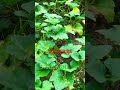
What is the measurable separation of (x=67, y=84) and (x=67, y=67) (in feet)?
0.23

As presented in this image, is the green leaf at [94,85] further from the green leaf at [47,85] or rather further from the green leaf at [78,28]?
the green leaf at [78,28]

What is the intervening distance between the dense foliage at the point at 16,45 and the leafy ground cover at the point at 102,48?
0.72 feet

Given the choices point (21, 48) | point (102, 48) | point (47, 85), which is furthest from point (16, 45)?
point (102, 48)

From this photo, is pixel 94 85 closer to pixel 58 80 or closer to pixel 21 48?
pixel 58 80

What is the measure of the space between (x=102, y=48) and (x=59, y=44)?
0.21 metres

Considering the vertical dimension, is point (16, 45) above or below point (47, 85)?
above

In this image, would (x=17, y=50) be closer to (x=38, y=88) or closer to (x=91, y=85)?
(x=38, y=88)

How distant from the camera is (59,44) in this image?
4.66 ft

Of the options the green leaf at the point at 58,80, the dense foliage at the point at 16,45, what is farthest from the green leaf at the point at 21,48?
the green leaf at the point at 58,80

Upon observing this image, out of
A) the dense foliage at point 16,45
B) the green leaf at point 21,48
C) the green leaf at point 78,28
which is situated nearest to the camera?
the dense foliage at point 16,45

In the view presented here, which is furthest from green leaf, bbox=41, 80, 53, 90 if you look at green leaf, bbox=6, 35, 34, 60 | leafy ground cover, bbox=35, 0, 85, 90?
green leaf, bbox=6, 35, 34, 60

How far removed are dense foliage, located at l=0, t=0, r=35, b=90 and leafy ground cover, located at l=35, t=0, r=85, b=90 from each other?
43mm

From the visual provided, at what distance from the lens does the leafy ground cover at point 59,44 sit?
51.1 inches

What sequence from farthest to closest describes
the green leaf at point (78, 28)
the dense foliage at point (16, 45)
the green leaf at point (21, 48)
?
the green leaf at point (78, 28)
the green leaf at point (21, 48)
the dense foliage at point (16, 45)
